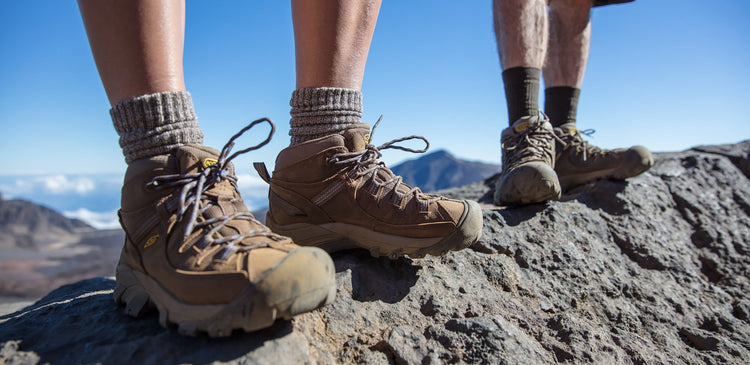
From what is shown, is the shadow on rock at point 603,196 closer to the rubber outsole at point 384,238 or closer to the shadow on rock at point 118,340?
the rubber outsole at point 384,238

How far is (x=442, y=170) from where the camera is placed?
13.5 m

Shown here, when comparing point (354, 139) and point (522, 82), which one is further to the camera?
point (522, 82)

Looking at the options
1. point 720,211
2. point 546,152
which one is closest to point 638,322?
point 546,152

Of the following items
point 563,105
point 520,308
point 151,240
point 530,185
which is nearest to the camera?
point 151,240

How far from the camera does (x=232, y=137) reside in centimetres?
120

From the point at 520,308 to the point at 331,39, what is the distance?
121 cm

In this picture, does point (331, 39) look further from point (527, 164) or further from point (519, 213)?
point (519, 213)

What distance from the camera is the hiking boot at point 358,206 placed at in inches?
56.4

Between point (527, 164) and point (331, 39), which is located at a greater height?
point (331, 39)

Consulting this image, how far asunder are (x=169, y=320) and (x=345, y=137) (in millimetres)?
790

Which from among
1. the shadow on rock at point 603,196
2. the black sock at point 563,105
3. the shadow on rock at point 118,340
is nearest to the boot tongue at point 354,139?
the shadow on rock at point 118,340

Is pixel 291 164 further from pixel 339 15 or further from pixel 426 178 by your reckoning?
pixel 426 178

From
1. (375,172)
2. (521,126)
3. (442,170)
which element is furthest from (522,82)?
(442,170)

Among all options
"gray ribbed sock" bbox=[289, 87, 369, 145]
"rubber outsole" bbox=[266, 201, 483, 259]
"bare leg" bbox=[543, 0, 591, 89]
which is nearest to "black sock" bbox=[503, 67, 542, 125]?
"bare leg" bbox=[543, 0, 591, 89]
